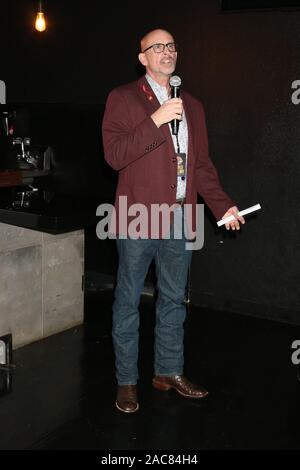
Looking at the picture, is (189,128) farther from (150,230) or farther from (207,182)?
(150,230)

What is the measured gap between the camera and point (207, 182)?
8.96ft

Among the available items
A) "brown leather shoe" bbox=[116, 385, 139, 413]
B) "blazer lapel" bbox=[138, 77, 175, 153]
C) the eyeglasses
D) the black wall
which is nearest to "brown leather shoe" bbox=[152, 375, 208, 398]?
"brown leather shoe" bbox=[116, 385, 139, 413]

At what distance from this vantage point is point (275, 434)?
8.23ft

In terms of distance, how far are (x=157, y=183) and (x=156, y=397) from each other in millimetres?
1012

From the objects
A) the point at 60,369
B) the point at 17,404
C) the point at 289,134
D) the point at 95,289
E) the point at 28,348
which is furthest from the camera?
the point at 95,289

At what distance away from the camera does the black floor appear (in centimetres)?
244

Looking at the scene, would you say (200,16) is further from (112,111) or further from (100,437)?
(100,437)

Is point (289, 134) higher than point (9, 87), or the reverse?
point (9, 87)

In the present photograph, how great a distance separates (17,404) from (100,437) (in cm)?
49

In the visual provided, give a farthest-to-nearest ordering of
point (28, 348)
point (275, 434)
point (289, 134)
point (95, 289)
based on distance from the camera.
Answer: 1. point (95, 289)
2. point (289, 134)
3. point (28, 348)
4. point (275, 434)

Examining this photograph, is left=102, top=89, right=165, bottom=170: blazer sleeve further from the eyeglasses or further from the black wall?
the black wall

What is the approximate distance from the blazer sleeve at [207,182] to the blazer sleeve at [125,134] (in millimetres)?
364
